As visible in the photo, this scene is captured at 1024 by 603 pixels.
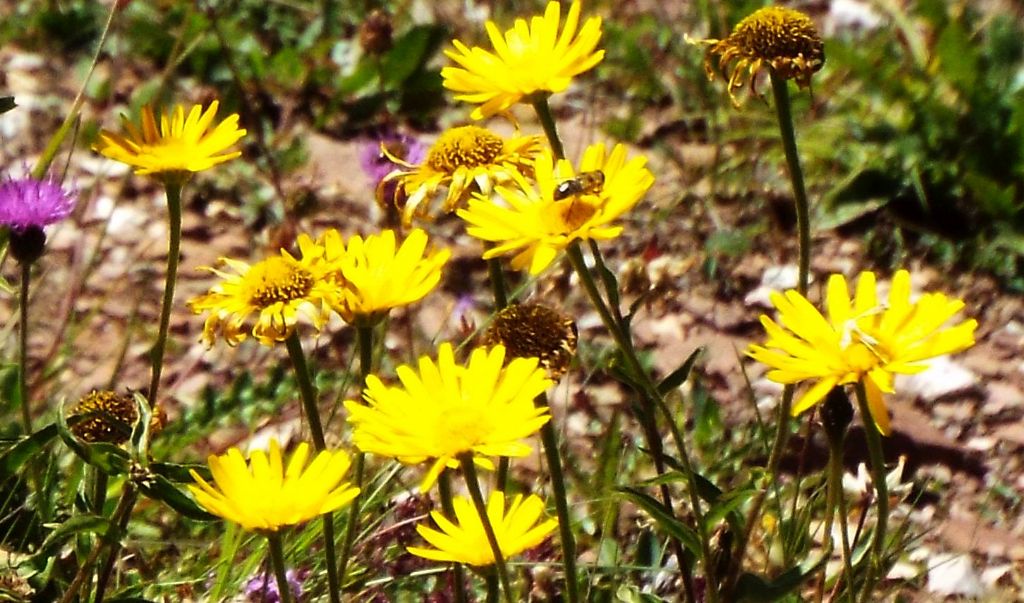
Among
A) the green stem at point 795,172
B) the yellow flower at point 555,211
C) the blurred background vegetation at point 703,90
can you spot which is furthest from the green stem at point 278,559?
the blurred background vegetation at point 703,90

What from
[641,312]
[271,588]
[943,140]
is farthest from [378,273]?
[943,140]

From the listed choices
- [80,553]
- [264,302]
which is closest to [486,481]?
[80,553]

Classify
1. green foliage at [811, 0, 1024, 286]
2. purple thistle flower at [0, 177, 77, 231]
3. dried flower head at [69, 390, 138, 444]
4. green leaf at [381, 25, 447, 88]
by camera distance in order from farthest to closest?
green leaf at [381, 25, 447, 88] < green foliage at [811, 0, 1024, 286] < purple thistle flower at [0, 177, 77, 231] < dried flower head at [69, 390, 138, 444]

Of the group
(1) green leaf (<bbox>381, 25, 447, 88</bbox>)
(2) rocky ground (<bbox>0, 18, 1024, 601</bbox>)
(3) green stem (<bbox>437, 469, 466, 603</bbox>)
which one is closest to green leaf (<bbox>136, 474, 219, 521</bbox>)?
(3) green stem (<bbox>437, 469, 466, 603</bbox>)

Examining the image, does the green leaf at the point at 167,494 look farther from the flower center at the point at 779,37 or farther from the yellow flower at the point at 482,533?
the flower center at the point at 779,37

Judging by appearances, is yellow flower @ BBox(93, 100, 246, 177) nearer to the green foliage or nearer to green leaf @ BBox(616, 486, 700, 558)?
green leaf @ BBox(616, 486, 700, 558)

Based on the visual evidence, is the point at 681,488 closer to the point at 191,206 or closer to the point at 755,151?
the point at 755,151
